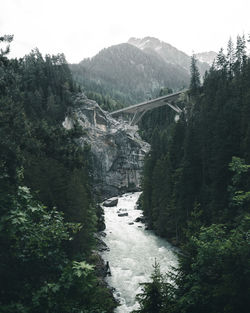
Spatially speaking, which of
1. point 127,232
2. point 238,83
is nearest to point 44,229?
point 127,232

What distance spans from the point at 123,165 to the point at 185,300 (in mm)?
79262

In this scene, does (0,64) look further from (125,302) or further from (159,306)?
(125,302)

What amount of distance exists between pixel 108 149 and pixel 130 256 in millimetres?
57706

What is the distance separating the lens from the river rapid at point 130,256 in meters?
23.4

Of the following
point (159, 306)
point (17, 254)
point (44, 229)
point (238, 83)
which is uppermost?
point (238, 83)

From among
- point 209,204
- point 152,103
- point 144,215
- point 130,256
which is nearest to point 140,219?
point 144,215

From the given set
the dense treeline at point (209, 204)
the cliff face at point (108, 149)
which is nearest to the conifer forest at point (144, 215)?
the dense treeline at point (209, 204)

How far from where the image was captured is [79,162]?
29125 mm

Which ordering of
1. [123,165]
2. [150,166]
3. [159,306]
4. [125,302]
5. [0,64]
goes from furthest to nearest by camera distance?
1. [123,165]
2. [150,166]
3. [125,302]
4. [159,306]
5. [0,64]

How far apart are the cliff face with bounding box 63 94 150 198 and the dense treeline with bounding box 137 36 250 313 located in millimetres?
30464

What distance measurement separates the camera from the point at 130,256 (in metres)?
31.7

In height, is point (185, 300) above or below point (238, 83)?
below

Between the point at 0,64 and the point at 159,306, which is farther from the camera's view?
the point at 159,306

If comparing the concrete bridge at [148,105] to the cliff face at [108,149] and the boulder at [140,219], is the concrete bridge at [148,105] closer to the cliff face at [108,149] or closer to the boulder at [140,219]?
the cliff face at [108,149]
